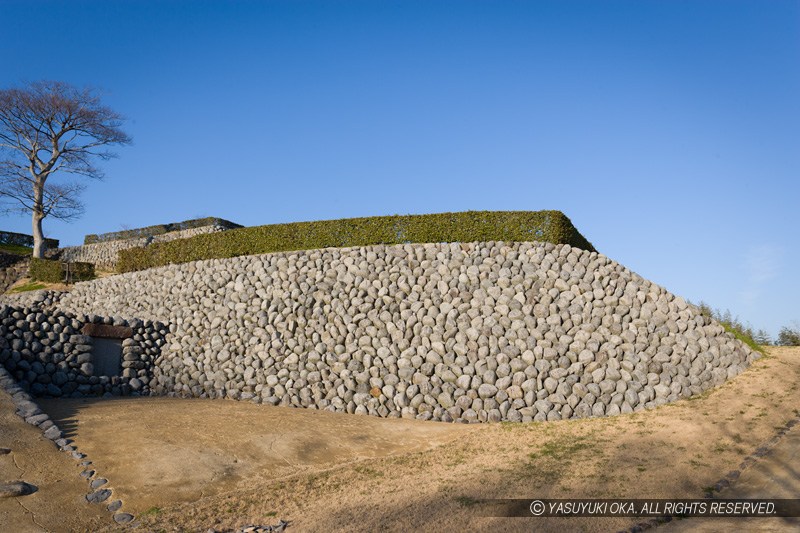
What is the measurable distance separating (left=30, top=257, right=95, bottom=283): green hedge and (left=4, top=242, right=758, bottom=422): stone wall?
1218cm

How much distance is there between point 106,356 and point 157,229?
15709mm

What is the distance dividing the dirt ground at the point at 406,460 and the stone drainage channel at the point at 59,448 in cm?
15

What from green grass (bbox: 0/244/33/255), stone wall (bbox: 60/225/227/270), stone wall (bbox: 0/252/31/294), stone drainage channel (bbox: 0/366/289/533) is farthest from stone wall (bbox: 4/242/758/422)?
green grass (bbox: 0/244/33/255)

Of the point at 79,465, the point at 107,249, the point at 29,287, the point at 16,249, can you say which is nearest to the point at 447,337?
the point at 79,465

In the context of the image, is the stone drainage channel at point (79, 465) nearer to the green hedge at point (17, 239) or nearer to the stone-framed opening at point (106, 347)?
the stone-framed opening at point (106, 347)

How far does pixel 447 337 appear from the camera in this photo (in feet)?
45.5

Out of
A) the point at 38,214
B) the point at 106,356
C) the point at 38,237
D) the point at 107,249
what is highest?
the point at 38,214

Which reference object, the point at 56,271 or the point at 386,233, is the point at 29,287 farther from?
the point at 386,233

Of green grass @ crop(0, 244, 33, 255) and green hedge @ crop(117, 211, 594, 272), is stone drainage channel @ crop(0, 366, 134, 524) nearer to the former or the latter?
green hedge @ crop(117, 211, 594, 272)

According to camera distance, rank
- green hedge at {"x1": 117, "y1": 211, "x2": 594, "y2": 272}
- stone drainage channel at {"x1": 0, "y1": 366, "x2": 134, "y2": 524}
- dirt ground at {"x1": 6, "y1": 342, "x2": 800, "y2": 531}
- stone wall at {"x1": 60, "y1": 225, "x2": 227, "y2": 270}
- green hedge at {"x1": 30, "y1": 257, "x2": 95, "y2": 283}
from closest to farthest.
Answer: dirt ground at {"x1": 6, "y1": 342, "x2": 800, "y2": 531}, stone drainage channel at {"x1": 0, "y1": 366, "x2": 134, "y2": 524}, green hedge at {"x1": 117, "y1": 211, "x2": 594, "y2": 272}, green hedge at {"x1": 30, "y1": 257, "x2": 95, "y2": 283}, stone wall at {"x1": 60, "y1": 225, "x2": 227, "y2": 270}

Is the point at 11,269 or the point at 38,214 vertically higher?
the point at 38,214

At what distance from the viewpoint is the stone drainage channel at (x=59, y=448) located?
24.1ft

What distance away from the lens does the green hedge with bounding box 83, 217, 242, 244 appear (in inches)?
1066

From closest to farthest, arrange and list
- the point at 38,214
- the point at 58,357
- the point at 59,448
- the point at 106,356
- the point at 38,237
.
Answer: the point at 59,448, the point at 58,357, the point at 106,356, the point at 38,237, the point at 38,214
